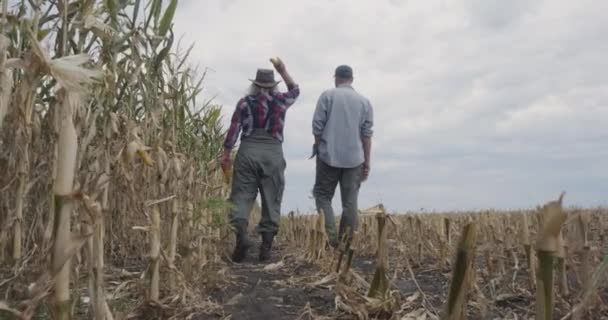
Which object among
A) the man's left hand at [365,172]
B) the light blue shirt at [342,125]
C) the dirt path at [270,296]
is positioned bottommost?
the dirt path at [270,296]

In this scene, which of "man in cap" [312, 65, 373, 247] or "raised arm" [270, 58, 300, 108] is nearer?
"raised arm" [270, 58, 300, 108]

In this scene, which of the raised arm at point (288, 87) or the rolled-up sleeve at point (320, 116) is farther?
the rolled-up sleeve at point (320, 116)

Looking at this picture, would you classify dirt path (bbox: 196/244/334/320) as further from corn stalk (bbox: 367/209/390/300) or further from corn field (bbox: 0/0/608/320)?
corn stalk (bbox: 367/209/390/300)

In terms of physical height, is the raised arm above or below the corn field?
above

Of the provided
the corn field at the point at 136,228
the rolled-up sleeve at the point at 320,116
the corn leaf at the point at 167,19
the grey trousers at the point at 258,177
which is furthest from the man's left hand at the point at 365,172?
the corn leaf at the point at 167,19

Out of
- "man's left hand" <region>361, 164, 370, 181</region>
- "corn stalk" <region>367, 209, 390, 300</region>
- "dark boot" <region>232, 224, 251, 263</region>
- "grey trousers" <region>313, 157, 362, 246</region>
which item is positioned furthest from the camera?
"man's left hand" <region>361, 164, 370, 181</region>

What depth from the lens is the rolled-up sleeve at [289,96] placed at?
5.05 m

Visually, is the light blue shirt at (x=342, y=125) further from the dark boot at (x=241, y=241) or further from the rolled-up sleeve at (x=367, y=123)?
the dark boot at (x=241, y=241)

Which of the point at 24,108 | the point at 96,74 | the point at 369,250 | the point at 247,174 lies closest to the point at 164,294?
the point at 24,108

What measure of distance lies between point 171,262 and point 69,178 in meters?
1.55

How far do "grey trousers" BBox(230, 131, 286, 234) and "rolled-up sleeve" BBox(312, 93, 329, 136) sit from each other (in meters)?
0.54

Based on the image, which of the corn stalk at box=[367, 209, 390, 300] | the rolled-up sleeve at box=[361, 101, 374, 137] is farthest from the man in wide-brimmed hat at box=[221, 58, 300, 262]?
the corn stalk at box=[367, 209, 390, 300]

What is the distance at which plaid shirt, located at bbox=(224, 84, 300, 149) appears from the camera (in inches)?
198

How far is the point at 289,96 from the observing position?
16.7 ft
